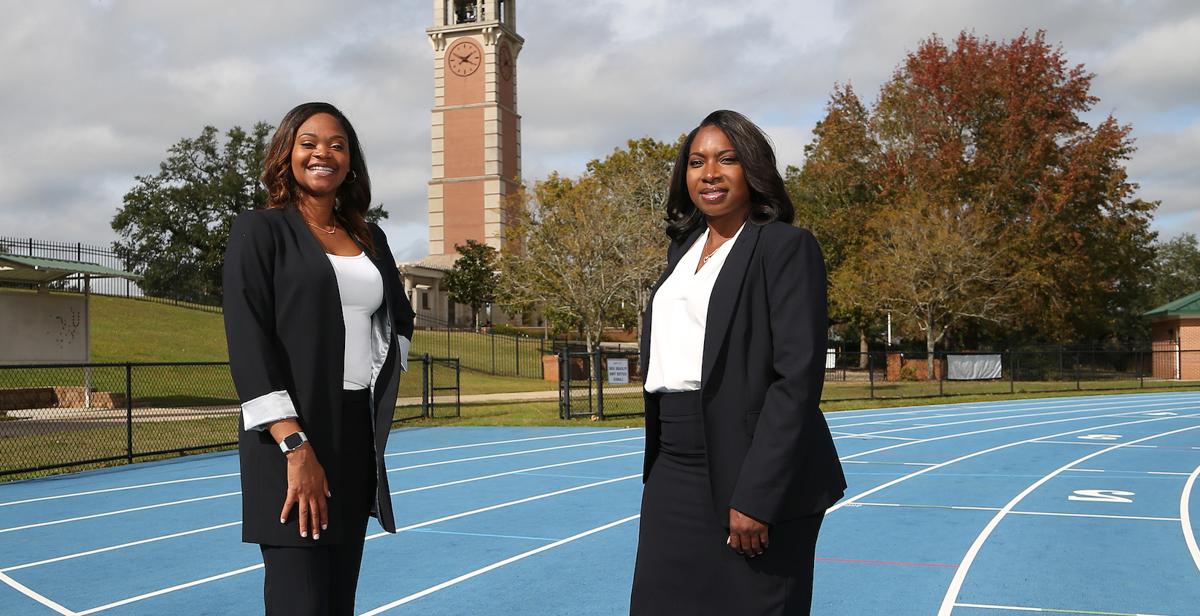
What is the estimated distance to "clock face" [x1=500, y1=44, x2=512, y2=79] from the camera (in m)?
79.8

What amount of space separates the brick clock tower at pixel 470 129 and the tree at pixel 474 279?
1783 cm

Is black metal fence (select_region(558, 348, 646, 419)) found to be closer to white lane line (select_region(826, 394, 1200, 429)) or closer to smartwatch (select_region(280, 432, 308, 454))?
white lane line (select_region(826, 394, 1200, 429))

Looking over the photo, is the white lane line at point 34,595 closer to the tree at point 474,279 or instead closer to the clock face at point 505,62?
the tree at point 474,279

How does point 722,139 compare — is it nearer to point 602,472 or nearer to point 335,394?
point 335,394

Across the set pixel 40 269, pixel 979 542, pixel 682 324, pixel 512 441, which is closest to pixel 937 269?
pixel 512 441

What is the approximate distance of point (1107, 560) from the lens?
752 cm

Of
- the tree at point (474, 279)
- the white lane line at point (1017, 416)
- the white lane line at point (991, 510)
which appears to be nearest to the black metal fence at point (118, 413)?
the white lane line at point (991, 510)

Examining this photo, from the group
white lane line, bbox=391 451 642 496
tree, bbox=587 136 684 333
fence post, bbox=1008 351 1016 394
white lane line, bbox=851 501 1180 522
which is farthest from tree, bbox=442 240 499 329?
white lane line, bbox=851 501 1180 522

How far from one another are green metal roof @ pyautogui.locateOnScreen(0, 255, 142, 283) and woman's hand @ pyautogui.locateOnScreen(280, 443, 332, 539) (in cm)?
2108

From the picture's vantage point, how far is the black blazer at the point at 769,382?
9.18ft

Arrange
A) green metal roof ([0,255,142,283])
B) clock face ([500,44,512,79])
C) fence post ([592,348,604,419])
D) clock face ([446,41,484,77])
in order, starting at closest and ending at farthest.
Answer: fence post ([592,348,604,419]) < green metal roof ([0,255,142,283]) < clock face ([446,41,484,77]) < clock face ([500,44,512,79])

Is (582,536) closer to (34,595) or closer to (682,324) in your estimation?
(34,595)

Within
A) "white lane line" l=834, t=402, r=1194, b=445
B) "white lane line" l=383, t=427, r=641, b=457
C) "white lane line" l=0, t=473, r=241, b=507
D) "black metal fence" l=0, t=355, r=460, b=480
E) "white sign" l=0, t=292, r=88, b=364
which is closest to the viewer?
"white lane line" l=0, t=473, r=241, b=507

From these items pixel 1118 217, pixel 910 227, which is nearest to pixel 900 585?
pixel 910 227
